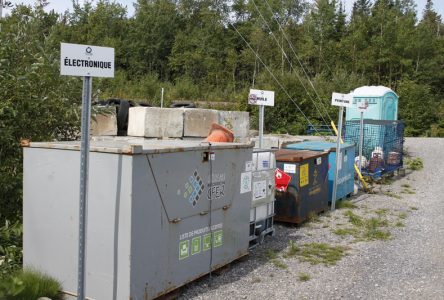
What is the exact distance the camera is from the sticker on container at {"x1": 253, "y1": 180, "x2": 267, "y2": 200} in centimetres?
669

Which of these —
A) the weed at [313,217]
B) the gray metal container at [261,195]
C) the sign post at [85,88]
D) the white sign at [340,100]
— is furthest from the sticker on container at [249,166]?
the white sign at [340,100]

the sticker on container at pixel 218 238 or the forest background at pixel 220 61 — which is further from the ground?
the forest background at pixel 220 61

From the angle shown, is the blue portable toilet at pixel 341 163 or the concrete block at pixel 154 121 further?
the concrete block at pixel 154 121

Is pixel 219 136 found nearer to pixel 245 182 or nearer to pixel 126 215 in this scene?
pixel 245 182

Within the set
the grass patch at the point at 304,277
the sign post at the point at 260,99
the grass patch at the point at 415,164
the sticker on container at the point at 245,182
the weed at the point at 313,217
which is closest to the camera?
the grass patch at the point at 304,277

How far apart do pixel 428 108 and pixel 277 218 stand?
106 ft

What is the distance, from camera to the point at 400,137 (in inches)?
611

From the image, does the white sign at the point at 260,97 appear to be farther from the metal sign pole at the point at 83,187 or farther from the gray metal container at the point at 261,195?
the metal sign pole at the point at 83,187

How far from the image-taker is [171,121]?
35.7 feet

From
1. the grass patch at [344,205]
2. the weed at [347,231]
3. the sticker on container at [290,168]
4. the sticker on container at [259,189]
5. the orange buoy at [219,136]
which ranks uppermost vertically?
the orange buoy at [219,136]

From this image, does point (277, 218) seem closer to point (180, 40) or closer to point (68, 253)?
point (68, 253)

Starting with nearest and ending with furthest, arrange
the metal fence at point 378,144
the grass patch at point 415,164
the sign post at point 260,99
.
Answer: the sign post at point 260,99 → the metal fence at point 378,144 → the grass patch at point 415,164

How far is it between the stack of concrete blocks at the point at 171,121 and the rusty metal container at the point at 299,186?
2803mm

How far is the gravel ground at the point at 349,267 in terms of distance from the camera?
5418mm
